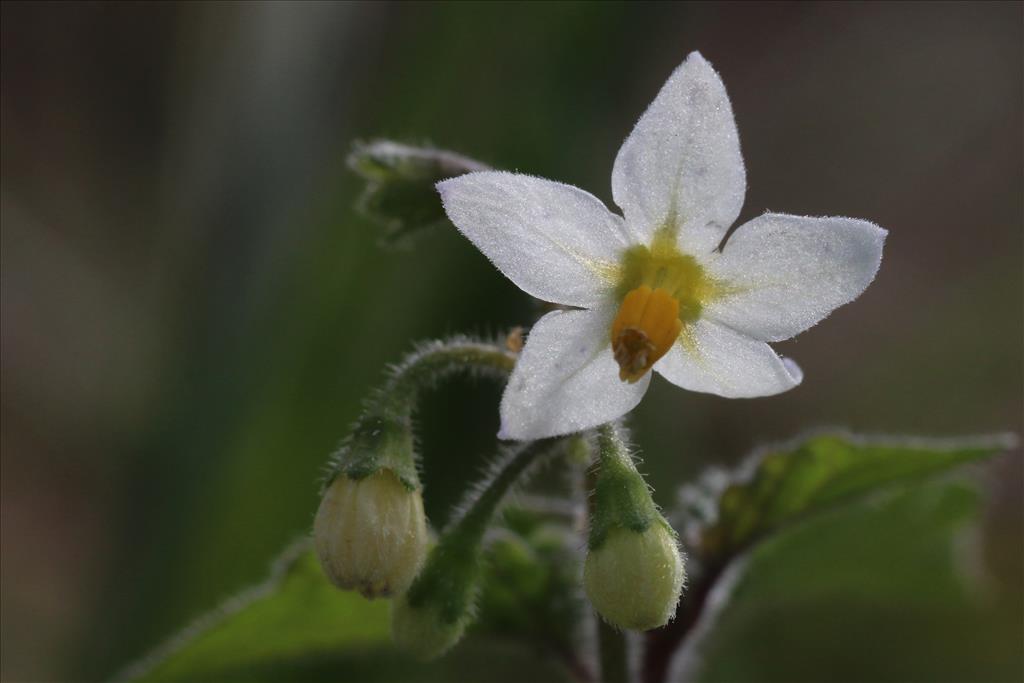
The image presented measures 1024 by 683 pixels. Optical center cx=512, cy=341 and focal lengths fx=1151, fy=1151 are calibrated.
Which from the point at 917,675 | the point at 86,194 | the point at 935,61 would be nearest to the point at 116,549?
the point at 86,194

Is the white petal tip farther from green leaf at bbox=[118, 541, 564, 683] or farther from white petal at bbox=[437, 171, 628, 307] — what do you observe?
green leaf at bbox=[118, 541, 564, 683]

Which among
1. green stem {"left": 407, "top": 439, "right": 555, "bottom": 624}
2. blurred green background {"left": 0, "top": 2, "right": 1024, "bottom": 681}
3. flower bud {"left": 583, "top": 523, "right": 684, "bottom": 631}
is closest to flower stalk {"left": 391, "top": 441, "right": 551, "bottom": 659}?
green stem {"left": 407, "top": 439, "right": 555, "bottom": 624}

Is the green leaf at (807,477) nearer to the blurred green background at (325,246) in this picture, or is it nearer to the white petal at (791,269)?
the white petal at (791,269)

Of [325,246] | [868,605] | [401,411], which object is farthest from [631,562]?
[868,605]

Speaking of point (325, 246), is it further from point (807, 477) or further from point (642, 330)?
point (642, 330)

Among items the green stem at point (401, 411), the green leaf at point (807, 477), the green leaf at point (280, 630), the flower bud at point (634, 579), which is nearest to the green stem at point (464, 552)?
the green stem at point (401, 411)

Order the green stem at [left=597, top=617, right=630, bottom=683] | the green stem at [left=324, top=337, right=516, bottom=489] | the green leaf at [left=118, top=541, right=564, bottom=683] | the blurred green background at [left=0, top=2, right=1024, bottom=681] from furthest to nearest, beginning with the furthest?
the blurred green background at [left=0, top=2, right=1024, bottom=681], the green leaf at [left=118, top=541, right=564, bottom=683], the green stem at [left=597, top=617, right=630, bottom=683], the green stem at [left=324, top=337, right=516, bottom=489]
